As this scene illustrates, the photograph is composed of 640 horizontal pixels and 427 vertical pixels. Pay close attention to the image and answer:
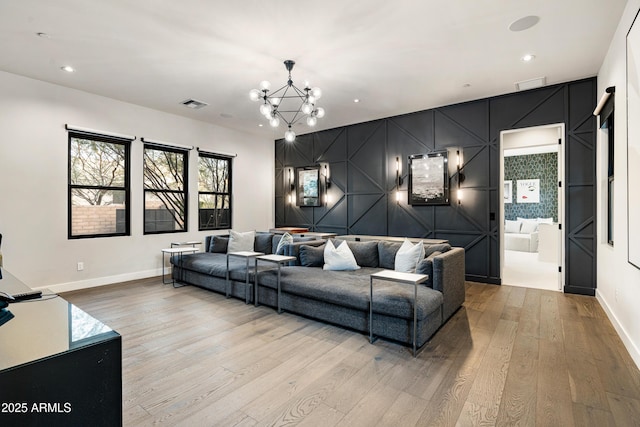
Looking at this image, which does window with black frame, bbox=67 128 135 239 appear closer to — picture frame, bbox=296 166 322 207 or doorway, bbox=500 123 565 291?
picture frame, bbox=296 166 322 207

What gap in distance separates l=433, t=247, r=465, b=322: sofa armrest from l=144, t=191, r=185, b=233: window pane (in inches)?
194

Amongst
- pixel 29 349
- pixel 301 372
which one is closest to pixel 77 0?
pixel 29 349

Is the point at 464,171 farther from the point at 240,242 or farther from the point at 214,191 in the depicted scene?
the point at 214,191

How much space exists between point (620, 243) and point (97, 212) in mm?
6902

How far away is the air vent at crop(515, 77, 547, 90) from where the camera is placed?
4.46m

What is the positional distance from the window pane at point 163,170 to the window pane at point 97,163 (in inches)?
16.4

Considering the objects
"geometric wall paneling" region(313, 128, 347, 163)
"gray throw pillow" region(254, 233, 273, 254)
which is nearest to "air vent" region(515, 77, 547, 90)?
"geometric wall paneling" region(313, 128, 347, 163)

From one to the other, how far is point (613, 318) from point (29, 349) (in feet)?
15.3

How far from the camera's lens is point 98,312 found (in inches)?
149

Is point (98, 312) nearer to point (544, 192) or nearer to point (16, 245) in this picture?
point (16, 245)

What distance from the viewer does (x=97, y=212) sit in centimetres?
513

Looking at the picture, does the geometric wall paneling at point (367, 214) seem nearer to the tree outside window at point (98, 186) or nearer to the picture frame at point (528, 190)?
the tree outside window at point (98, 186)

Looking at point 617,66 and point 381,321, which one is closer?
point 381,321

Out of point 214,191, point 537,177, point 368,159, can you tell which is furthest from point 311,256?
point 537,177
